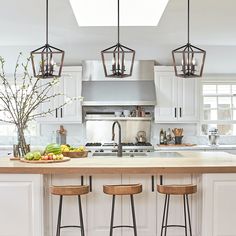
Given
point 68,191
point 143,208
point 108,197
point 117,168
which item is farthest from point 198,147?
point 68,191

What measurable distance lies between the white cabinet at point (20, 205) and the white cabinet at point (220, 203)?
1.56 metres

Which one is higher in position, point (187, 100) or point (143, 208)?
point (187, 100)

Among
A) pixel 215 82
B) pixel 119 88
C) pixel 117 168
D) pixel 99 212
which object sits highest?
pixel 215 82

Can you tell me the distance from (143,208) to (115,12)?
108 inches

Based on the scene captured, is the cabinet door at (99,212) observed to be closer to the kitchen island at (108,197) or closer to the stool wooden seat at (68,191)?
the kitchen island at (108,197)

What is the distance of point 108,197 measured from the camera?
11.8 feet

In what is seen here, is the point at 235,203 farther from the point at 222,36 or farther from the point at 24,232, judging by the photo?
the point at 222,36

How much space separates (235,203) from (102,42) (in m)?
4.04

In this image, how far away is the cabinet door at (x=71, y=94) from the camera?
6.49m

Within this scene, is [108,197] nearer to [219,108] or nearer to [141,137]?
[141,137]

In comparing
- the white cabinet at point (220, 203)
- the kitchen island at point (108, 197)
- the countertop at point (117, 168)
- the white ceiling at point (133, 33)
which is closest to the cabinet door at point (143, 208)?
the kitchen island at point (108, 197)

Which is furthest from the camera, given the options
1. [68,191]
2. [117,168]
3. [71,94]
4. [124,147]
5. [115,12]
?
[71,94]

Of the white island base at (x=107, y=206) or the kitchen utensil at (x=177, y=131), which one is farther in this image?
the kitchen utensil at (x=177, y=131)

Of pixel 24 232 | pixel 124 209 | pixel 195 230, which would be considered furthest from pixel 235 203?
pixel 24 232
